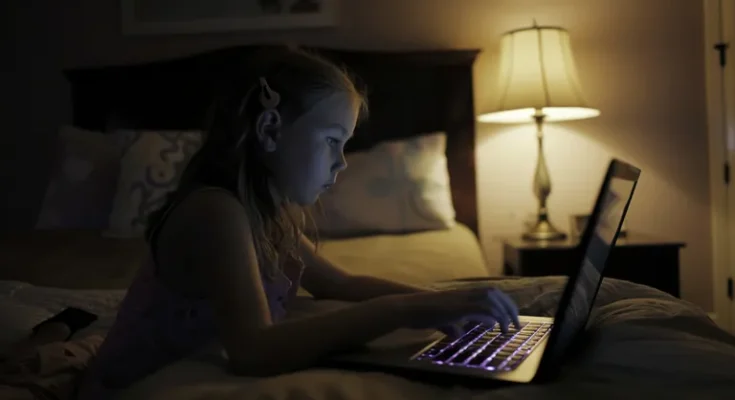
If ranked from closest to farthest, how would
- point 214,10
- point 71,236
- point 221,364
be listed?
point 221,364 < point 71,236 < point 214,10

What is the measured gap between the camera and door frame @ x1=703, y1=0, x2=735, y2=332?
8.39ft

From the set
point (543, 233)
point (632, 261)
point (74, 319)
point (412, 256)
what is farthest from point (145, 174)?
point (632, 261)

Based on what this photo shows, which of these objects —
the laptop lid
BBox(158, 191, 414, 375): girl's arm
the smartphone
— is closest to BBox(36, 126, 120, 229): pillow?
the smartphone

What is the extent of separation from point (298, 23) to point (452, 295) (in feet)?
7.31

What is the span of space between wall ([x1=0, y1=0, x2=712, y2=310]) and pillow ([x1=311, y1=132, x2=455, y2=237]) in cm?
55

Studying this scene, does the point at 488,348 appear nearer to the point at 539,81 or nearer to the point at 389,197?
the point at 389,197

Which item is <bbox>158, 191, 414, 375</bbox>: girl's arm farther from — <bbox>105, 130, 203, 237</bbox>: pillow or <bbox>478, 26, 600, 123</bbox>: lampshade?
<bbox>478, 26, 600, 123</bbox>: lampshade

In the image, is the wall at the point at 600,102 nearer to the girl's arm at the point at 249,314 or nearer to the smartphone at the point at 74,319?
the smartphone at the point at 74,319

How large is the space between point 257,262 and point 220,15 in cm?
216

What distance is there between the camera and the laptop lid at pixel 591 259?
59 cm

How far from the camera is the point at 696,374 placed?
583 millimetres

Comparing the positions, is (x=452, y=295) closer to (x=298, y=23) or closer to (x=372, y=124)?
(x=372, y=124)

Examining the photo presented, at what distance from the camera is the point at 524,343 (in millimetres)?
731

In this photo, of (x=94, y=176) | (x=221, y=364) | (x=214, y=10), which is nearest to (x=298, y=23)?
(x=214, y=10)
